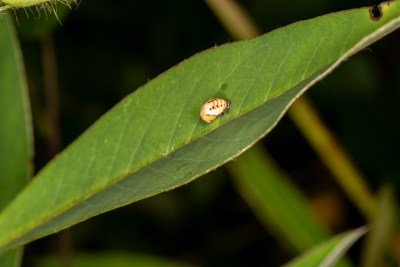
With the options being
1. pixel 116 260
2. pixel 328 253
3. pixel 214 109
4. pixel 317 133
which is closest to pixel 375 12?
pixel 214 109

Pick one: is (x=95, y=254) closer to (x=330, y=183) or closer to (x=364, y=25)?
(x=330, y=183)

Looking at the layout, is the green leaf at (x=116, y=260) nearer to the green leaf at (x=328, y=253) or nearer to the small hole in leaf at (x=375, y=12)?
the green leaf at (x=328, y=253)

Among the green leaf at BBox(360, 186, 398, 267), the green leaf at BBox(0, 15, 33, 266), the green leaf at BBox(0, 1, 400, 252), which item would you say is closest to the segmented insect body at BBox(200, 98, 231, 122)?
the green leaf at BBox(0, 1, 400, 252)

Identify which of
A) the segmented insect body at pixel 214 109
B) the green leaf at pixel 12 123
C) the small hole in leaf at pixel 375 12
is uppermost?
the green leaf at pixel 12 123

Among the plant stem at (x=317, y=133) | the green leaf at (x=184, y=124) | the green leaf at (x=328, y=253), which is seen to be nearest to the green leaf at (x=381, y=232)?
the plant stem at (x=317, y=133)

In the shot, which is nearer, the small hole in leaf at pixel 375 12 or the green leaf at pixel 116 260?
the small hole in leaf at pixel 375 12

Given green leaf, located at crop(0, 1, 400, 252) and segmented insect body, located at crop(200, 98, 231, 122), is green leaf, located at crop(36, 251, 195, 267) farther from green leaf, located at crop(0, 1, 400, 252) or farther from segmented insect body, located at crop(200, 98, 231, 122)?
segmented insect body, located at crop(200, 98, 231, 122)

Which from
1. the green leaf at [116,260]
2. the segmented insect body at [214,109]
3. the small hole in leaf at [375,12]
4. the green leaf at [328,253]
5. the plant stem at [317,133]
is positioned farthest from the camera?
the green leaf at [116,260]
